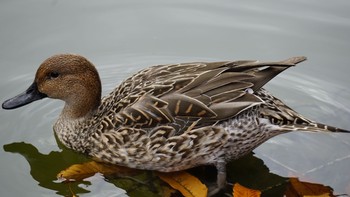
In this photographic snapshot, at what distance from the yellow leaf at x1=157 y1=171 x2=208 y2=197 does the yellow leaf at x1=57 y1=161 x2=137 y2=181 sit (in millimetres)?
328

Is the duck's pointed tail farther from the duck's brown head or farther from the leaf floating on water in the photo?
the duck's brown head

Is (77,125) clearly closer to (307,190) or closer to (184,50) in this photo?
(184,50)

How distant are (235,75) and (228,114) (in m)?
0.35

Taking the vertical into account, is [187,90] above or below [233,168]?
above

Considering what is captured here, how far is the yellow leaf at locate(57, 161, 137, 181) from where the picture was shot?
543 centimetres

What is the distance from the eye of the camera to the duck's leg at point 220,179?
5.25 metres

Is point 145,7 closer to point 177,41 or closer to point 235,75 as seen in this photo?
point 177,41

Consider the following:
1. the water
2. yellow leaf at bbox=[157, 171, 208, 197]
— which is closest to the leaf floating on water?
the water

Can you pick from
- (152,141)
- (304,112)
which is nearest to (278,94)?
(304,112)

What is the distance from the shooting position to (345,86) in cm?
659

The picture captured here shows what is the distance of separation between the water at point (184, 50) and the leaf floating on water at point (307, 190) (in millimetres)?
116

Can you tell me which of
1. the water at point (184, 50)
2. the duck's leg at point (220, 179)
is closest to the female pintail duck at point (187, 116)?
the duck's leg at point (220, 179)

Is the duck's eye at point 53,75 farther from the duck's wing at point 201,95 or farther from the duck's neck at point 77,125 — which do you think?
the duck's wing at point 201,95

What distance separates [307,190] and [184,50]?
2.47 metres
